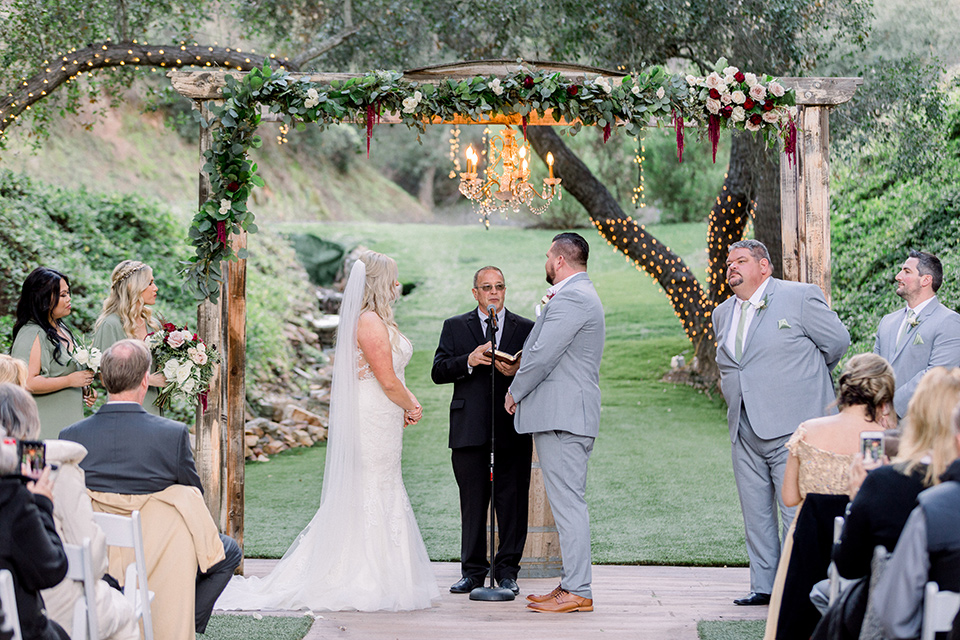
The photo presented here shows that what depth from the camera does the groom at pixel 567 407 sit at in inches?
182

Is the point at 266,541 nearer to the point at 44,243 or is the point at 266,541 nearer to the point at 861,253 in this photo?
the point at 44,243

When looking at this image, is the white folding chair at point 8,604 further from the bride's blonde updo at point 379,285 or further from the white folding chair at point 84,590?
the bride's blonde updo at point 379,285

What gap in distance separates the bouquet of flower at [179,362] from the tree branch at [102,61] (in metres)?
4.17

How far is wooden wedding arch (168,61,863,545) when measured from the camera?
502 centimetres

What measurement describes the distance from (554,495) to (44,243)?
8.07 m

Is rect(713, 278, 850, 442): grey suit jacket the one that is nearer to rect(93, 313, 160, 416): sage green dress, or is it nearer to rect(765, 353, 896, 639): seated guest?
rect(765, 353, 896, 639): seated guest

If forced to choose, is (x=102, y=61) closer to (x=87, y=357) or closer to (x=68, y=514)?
(x=87, y=357)

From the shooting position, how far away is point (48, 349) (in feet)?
16.1

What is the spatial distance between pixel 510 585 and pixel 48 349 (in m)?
2.63

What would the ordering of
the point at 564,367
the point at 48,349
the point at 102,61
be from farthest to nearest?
1. the point at 102,61
2. the point at 48,349
3. the point at 564,367

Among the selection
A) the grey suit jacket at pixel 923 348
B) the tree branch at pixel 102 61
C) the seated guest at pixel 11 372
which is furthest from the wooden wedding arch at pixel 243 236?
the tree branch at pixel 102 61

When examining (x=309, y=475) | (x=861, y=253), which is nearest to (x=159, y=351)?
(x=309, y=475)

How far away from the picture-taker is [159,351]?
15.6 ft

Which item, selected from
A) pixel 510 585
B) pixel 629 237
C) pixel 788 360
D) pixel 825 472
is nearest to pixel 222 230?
pixel 510 585
